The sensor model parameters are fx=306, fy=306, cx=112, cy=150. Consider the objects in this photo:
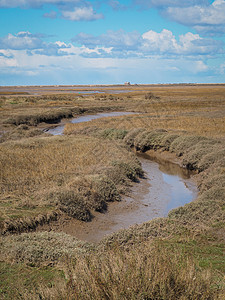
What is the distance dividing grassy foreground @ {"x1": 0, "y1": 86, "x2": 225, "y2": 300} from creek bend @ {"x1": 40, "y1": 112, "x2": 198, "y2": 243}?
1.47 feet

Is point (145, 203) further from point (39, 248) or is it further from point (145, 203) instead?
point (39, 248)

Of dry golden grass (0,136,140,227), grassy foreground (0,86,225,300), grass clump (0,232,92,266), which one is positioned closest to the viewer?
grassy foreground (0,86,225,300)

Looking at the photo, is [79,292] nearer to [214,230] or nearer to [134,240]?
[134,240]

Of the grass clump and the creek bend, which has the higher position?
the grass clump

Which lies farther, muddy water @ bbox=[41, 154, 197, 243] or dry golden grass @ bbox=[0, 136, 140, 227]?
dry golden grass @ bbox=[0, 136, 140, 227]

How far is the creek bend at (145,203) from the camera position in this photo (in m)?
10.4

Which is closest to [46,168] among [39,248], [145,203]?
[145,203]

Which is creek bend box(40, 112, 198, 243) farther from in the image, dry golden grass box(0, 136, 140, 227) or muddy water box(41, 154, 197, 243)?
dry golden grass box(0, 136, 140, 227)

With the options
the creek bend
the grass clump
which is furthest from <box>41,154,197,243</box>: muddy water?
the grass clump

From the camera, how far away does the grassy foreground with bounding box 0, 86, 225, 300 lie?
13.2 feet

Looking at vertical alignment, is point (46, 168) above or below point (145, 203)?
above

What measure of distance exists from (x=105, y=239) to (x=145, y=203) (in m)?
5.45

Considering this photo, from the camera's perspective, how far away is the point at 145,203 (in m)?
13.6

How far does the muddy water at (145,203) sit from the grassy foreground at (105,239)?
49 cm
